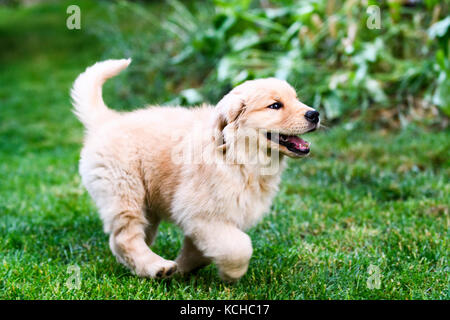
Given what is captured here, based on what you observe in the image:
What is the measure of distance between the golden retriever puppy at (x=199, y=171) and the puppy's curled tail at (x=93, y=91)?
0.47ft

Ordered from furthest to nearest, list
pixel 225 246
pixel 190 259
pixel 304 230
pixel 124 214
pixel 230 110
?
pixel 304 230
pixel 190 259
pixel 124 214
pixel 230 110
pixel 225 246

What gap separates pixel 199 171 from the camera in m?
2.67

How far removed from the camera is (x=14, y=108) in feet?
27.5

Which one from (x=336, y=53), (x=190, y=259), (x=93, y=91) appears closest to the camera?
(x=190, y=259)

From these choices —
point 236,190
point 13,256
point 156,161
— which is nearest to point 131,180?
point 156,161

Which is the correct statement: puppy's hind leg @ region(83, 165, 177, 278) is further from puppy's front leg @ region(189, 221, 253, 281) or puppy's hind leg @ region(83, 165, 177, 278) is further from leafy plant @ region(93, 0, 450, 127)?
leafy plant @ region(93, 0, 450, 127)

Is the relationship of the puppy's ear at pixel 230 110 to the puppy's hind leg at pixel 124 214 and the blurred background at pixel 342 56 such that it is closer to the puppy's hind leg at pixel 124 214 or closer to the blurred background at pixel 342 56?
the puppy's hind leg at pixel 124 214

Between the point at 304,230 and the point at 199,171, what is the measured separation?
3.68ft

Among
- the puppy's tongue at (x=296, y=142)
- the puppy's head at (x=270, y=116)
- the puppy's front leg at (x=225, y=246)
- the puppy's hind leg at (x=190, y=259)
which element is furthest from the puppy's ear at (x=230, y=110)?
the puppy's hind leg at (x=190, y=259)

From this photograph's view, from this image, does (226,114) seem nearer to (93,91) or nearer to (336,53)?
(93,91)

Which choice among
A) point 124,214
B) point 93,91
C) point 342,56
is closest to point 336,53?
point 342,56

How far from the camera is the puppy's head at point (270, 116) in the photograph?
2.59 metres

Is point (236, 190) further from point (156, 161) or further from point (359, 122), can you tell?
point (359, 122)

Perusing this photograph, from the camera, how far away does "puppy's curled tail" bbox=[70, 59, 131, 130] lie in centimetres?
312
